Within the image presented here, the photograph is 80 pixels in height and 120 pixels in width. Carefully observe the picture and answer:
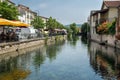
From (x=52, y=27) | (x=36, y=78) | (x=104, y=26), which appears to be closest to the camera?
(x=36, y=78)

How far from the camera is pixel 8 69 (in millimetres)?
23594

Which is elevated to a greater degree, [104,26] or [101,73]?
[104,26]

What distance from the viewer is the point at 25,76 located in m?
19.9

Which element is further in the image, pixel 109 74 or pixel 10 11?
pixel 10 11

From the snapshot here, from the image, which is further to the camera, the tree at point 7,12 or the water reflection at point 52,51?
the tree at point 7,12

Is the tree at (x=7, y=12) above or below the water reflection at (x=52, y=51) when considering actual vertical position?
above

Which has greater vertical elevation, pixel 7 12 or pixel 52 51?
pixel 7 12

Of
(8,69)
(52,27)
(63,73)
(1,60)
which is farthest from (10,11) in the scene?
(52,27)

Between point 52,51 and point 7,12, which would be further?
point 7,12

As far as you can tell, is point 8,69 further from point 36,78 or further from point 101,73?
point 101,73

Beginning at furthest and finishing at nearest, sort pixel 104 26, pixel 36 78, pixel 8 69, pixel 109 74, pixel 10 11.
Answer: pixel 104 26 < pixel 10 11 < pixel 8 69 < pixel 109 74 < pixel 36 78

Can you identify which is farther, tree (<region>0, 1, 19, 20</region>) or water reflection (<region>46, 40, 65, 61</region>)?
tree (<region>0, 1, 19, 20</region>)

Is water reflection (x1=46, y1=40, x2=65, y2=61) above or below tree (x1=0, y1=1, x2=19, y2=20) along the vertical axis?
below

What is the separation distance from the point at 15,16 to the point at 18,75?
28741 millimetres
